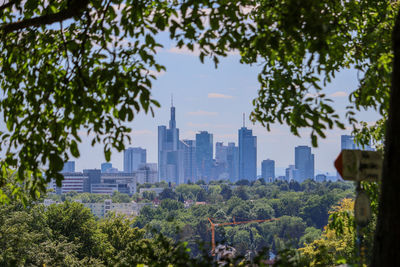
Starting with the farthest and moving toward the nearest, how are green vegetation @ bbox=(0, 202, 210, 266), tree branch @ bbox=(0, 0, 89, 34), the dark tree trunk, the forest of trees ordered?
green vegetation @ bbox=(0, 202, 210, 266) → tree branch @ bbox=(0, 0, 89, 34) → the forest of trees → the dark tree trunk

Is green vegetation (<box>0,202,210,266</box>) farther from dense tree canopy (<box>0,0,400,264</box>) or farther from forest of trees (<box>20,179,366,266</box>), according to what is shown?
dense tree canopy (<box>0,0,400,264</box>)

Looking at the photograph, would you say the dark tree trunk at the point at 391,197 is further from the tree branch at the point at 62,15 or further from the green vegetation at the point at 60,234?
the green vegetation at the point at 60,234

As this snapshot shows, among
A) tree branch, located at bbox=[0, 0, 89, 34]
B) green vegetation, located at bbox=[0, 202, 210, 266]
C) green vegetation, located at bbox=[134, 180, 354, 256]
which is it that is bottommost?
green vegetation, located at bbox=[134, 180, 354, 256]

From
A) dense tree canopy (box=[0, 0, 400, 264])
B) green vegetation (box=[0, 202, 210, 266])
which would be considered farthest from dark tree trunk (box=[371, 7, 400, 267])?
green vegetation (box=[0, 202, 210, 266])

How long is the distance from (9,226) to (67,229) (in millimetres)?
5976

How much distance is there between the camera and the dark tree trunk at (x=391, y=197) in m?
3.82

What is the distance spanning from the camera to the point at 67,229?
33.3 meters

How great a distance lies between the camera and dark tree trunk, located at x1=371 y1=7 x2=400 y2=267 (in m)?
3.82

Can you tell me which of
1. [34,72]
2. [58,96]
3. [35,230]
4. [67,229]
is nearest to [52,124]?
[58,96]

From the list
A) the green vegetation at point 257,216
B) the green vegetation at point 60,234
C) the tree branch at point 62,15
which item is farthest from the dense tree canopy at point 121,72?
the green vegetation at point 257,216

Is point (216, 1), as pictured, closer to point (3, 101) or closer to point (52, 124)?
point (52, 124)

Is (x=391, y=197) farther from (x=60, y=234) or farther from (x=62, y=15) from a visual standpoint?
(x=60, y=234)

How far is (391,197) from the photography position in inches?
153

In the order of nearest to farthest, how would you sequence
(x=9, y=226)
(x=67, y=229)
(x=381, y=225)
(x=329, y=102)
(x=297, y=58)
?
(x=381, y=225)
(x=329, y=102)
(x=297, y=58)
(x=9, y=226)
(x=67, y=229)
